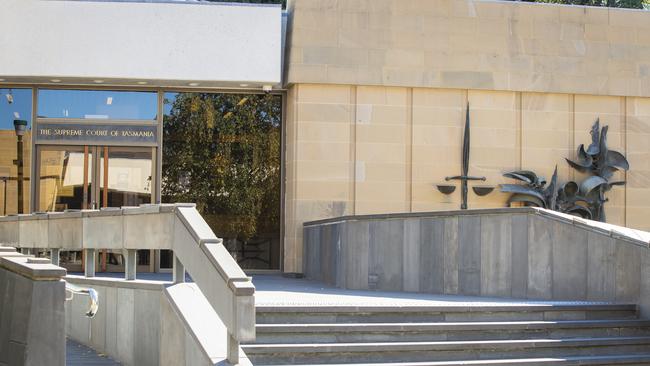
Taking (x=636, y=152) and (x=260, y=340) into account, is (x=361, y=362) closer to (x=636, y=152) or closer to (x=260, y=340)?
(x=260, y=340)

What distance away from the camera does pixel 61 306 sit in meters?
6.09

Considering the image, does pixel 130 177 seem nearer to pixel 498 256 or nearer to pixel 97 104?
pixel 97 104

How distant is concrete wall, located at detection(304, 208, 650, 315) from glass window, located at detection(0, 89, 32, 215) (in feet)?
25.9

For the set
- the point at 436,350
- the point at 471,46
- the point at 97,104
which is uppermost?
the point at 471,46

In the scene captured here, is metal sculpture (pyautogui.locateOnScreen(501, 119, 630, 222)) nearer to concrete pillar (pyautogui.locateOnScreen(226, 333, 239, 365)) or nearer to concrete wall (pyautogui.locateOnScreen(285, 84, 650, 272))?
concrete wall (pyautogui.locateOnScreen(285, 84, 650, 272))

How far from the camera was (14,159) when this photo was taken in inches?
757

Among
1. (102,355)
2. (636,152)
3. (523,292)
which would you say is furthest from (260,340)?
(636,152)

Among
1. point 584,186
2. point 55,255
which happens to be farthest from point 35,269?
point 584,186

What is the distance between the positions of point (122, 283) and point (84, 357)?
93 cm

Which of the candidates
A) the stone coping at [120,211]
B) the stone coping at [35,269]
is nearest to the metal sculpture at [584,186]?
the stone coping at [120,211]

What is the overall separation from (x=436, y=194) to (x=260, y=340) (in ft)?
34.4

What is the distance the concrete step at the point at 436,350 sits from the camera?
8875 mm

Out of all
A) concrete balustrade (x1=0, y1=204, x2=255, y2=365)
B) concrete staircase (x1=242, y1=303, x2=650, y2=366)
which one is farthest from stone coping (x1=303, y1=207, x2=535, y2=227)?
concrete balustrade (x1=0, y1=204, x2=255, y2=365)

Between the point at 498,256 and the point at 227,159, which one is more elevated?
the point at 227,159
